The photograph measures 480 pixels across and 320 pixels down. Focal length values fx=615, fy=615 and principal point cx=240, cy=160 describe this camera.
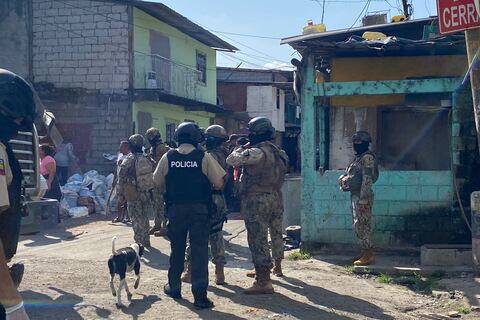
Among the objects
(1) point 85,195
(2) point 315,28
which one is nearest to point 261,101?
(1) point 85,195

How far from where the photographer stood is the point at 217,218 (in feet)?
21.9

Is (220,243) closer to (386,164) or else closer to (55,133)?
(55,133)

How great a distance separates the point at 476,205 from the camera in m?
6.79

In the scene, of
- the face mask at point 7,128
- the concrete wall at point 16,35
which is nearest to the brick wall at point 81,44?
the concrete wall at point 16,35

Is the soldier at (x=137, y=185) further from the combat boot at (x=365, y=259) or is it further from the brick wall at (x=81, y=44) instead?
the brick wall at (x=81, y=44)

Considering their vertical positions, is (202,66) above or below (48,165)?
above

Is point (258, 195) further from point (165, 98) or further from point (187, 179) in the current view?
point (165, 98)

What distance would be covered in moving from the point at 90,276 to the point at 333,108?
4.55 m

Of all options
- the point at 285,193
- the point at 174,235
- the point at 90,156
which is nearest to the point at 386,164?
the point at 285,193

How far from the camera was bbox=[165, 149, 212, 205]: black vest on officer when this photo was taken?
6.08m

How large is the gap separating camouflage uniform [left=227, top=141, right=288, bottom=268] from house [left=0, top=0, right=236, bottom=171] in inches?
494

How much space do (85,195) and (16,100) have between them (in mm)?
11580

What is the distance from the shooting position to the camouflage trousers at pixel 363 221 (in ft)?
25.9

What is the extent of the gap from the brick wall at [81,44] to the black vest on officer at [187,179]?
44.1ft
